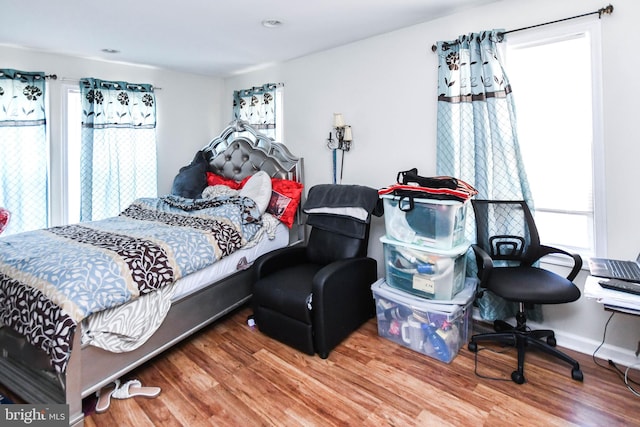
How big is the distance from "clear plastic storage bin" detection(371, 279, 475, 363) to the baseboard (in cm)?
59

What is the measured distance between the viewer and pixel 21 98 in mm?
3090

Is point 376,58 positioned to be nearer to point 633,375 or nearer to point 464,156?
point 464,156

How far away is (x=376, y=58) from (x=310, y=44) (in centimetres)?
64

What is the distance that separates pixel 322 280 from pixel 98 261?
1261 mm

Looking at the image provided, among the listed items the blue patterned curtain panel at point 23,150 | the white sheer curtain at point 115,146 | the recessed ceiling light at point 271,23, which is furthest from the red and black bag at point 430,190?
the blue patterned curtain panel at point 23,150

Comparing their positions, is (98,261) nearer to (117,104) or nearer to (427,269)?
(427,269)

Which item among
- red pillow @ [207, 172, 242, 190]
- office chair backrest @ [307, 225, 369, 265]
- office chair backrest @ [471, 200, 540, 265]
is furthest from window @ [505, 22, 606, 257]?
red pillow @ [207, 172, 242, 190]

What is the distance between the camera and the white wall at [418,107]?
2.03 m

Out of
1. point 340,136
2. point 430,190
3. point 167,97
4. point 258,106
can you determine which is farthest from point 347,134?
point 167,97

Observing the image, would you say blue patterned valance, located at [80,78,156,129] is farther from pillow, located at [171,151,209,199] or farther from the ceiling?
pillow, located at [171,151,209,199]

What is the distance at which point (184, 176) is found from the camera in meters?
3.63

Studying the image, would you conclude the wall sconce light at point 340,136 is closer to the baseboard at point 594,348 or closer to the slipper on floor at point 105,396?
the baseboard at point 594,348

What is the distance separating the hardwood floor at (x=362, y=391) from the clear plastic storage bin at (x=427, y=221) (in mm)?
773

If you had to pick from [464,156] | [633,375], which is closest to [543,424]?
[633,375]
